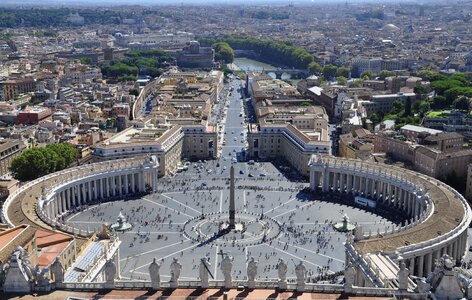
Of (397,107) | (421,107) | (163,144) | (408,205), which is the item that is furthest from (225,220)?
(397,107)

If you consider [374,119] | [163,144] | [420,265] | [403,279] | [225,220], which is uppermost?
[403,279]

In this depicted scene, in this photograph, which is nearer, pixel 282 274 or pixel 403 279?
pixel 403 279

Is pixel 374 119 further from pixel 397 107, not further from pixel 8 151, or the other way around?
pixel 8 151

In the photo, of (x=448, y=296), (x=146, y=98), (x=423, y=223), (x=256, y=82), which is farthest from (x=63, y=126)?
(x=448, y=296)

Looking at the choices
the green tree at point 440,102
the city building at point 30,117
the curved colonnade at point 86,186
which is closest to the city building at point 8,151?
the curved colonnade at point 86,186

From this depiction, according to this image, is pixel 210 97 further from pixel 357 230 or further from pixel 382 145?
pixel 357 230
